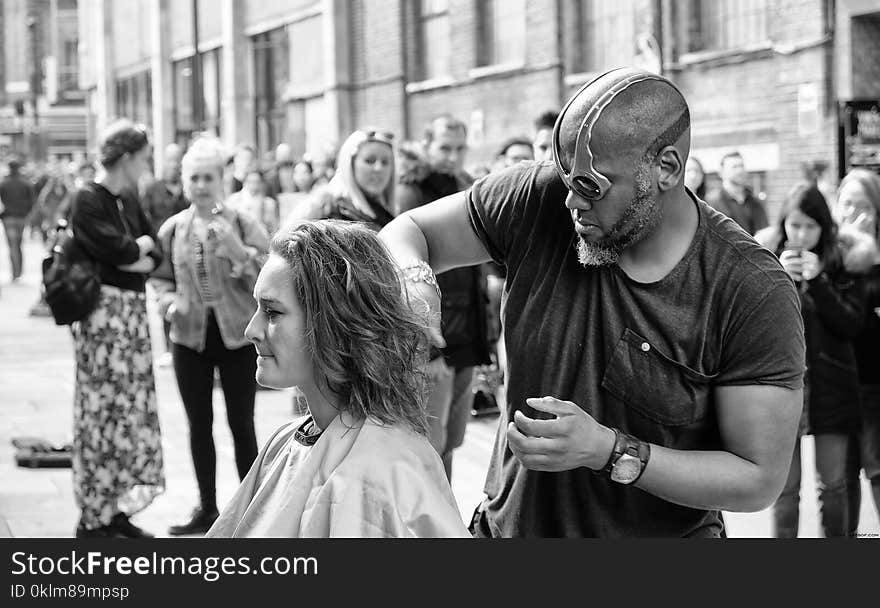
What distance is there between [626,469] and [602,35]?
650 inches

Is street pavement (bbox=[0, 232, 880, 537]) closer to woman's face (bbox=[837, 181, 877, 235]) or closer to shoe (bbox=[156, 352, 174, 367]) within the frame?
shoe (bbox=[156, 352, 174, 367])

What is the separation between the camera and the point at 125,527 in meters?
6.42

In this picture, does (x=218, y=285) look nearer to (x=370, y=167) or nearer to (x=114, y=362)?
(x=114, y=362)

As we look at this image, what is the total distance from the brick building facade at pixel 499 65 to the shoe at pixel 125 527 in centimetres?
650

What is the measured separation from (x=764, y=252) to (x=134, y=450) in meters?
4.62

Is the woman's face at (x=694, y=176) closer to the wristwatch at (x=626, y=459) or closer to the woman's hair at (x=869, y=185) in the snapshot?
the woman's hair at (x=869, y=185)

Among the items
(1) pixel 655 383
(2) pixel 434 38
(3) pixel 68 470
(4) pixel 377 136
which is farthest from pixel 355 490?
(2) pixel 434 38

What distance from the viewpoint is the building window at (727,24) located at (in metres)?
15.3

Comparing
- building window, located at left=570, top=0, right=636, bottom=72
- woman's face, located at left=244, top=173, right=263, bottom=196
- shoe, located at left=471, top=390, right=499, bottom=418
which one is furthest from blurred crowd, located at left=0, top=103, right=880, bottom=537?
building window, located at left=570, top=0, right=636, bottom=72

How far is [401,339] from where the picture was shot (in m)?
2.58

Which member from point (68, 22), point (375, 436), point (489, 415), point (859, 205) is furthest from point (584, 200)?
point (68, 22)

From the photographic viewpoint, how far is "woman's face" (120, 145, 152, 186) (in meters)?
6.45

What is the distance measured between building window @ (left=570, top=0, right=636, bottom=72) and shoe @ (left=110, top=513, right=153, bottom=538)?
1192 cm

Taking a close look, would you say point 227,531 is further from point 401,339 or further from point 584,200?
point 584,200
